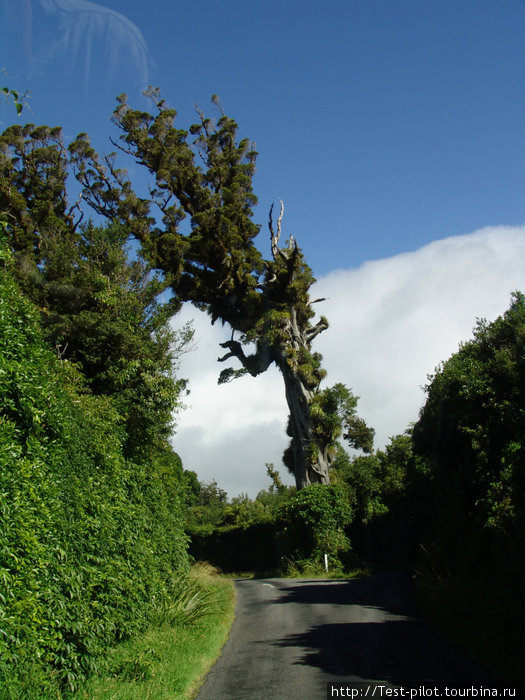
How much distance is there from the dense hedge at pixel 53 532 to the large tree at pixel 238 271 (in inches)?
738

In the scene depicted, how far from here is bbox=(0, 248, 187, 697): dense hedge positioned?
16.3ft

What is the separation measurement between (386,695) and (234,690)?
1849mm

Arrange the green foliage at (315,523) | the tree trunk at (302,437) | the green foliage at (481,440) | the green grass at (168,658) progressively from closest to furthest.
Answer: 1. the green grass at (168,658)
2. the green foliage at (481,440)
3. the green foliage at (315,523)
4. the tree trunk at (302,437)

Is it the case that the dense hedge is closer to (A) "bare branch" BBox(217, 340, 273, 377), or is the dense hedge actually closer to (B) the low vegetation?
(B) the low vegetation

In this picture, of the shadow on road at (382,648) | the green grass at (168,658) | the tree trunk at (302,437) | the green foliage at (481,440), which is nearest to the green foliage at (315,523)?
the tree trunk at (302,437)

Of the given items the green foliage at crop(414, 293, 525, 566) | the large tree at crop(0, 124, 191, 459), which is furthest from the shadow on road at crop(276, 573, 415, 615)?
the large tree at crop(0, 124, 191, 459)

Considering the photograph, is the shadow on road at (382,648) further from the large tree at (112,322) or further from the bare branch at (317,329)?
the bare branch at (317,329)

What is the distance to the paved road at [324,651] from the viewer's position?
670 centimetres

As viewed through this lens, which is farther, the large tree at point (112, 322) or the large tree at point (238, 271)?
the large tree at point (238, 271)

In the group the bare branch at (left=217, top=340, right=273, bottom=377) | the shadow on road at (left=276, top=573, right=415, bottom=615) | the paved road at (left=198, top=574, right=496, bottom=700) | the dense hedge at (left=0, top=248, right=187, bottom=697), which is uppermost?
the bare branch at (left=217, top=340, right=273, bottom=377)

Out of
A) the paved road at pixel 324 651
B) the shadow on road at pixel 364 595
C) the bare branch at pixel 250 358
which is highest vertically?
the bare branch at pixel 250 358

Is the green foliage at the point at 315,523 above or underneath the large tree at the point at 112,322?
underneath

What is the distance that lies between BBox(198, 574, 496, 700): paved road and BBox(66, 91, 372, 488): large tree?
15.7 m

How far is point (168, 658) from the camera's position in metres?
7.75
